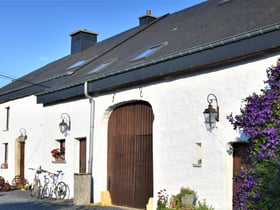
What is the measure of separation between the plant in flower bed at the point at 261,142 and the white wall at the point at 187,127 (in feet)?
2.05

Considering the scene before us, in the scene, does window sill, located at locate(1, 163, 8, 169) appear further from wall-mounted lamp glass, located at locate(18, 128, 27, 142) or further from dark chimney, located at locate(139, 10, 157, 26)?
dark chimney, located at locate(139, 10, 157, 26)

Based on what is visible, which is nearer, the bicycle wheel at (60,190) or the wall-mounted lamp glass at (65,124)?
the bicycle wheel at (60,190)

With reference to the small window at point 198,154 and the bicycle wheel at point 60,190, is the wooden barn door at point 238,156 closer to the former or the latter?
the small window at point 198,154

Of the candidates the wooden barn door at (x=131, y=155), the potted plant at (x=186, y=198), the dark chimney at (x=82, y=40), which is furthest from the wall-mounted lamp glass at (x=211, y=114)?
the dark chimney at (x=82, y=40)

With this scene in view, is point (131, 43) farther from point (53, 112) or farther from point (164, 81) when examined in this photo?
point (164, 81)

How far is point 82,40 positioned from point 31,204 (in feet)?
38.0

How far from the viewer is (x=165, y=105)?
36.0ft

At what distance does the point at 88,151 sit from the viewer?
44.5ft

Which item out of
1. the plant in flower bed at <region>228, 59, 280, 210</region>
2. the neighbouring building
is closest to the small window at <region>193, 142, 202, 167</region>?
the neighbouring building

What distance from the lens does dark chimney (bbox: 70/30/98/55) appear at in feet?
75.6

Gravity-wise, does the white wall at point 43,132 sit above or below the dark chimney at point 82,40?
below

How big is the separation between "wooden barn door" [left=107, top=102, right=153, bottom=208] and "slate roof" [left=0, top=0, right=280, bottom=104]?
2.87ft

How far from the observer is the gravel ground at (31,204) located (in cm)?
1230

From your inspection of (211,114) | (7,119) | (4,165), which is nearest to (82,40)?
(7,119)
